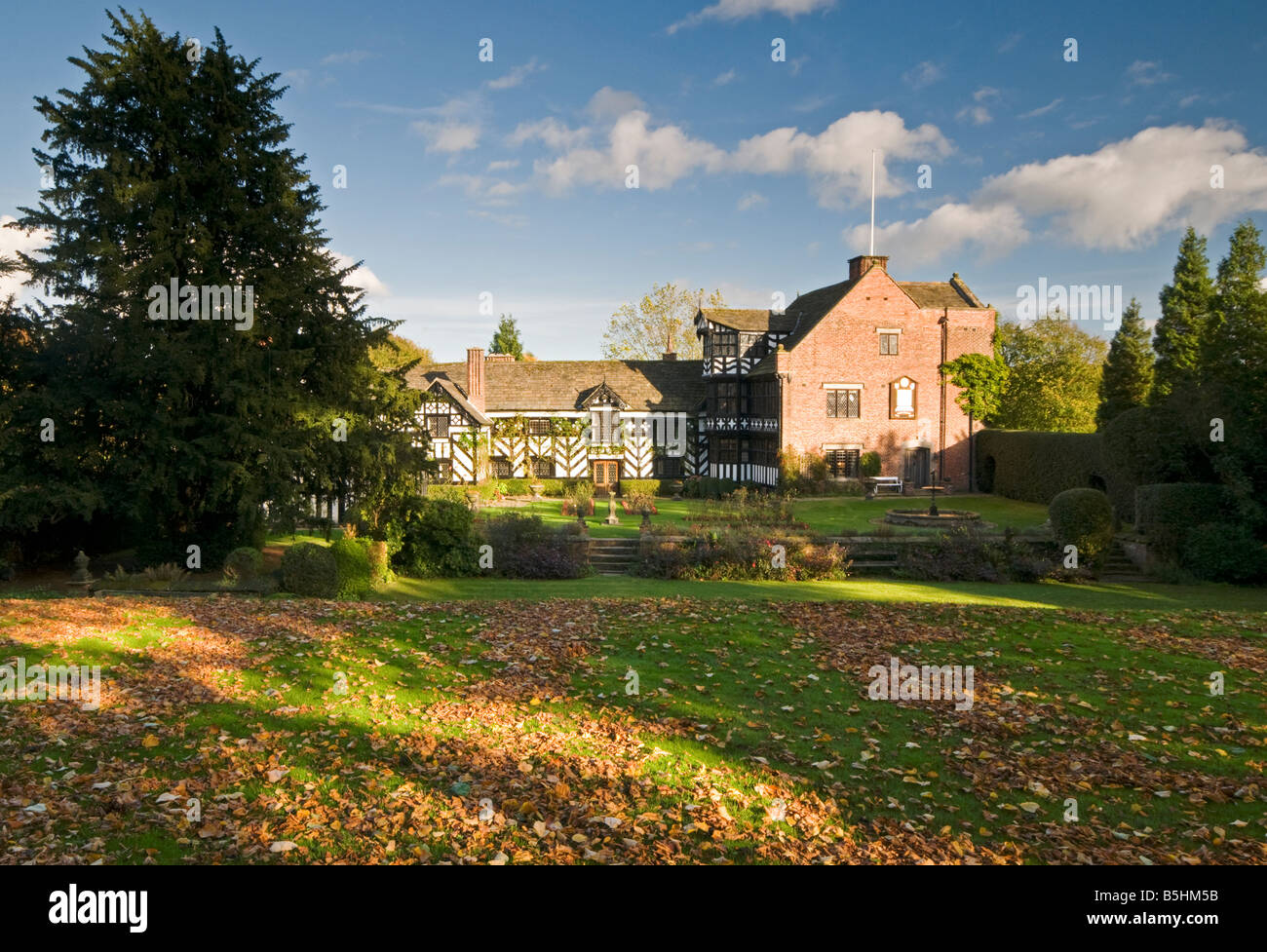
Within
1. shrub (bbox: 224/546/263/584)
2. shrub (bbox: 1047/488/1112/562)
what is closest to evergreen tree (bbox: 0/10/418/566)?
shrub (bbox: 224/546/263/584)

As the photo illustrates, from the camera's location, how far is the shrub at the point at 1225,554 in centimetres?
1980

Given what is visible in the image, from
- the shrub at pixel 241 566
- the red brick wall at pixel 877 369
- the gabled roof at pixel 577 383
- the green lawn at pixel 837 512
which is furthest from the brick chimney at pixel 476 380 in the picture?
the shrub at pixel 241 566

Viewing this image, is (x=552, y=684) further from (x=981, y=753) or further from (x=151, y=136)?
(x=151, y=136)

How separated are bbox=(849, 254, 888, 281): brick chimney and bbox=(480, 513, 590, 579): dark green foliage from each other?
23276 millimetres

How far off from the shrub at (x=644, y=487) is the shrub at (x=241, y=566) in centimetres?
2263

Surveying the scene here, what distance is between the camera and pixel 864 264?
38531 mm

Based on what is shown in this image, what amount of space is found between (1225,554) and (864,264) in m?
22.6

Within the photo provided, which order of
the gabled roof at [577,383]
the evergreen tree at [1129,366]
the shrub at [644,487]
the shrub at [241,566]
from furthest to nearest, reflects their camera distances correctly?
the gabled roof at [577,383], the shrub at [644,487], the evergreen tree at [1129,366], the shrub at [241,566]

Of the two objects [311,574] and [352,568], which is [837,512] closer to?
[352,568]

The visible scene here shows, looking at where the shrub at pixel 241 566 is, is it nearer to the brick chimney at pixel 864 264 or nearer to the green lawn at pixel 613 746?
the green lawn at pixel 613 746

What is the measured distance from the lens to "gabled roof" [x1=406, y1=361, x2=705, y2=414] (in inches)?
1711

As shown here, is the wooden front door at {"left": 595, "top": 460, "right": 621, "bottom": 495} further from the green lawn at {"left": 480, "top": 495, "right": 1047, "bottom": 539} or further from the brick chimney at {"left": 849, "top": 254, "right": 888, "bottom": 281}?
the brick chimney at {"left": 849, "top": 254, "right": 888, "bottom": 281}

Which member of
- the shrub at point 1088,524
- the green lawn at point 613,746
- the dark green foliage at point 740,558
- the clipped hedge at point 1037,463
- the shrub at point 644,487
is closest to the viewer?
the green lawn at point 613,746

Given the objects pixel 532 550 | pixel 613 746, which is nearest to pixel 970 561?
pixel 532 550
